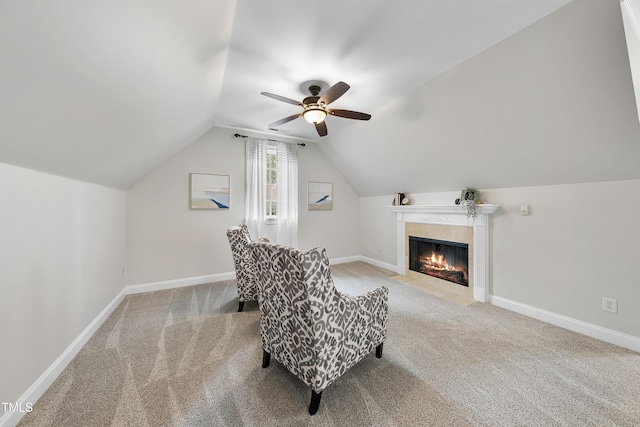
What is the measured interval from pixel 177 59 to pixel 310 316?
2052 millimetres

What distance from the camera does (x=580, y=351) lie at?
2.15 metres

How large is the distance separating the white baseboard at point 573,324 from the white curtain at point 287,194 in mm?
3354

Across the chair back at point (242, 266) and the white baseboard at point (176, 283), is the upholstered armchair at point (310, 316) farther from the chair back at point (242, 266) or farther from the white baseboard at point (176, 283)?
the white baseboard at point (176, 283)

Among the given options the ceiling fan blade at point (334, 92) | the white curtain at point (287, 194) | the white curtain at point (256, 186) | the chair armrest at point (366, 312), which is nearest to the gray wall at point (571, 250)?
the chair armrest at point (366, 312)

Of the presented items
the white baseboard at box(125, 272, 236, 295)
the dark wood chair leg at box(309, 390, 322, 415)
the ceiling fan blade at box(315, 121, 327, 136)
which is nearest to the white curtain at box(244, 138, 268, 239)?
the white baseboard at box(125, 272, 236, 295)

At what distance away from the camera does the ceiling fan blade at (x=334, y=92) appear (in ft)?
6.92

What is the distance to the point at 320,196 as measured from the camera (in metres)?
5.22

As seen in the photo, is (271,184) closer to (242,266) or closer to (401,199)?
(242,266)

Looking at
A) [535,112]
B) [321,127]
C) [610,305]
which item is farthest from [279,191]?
[610,305]

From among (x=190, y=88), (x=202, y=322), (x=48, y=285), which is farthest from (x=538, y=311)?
(x=48, y=285)

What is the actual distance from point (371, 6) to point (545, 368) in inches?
120

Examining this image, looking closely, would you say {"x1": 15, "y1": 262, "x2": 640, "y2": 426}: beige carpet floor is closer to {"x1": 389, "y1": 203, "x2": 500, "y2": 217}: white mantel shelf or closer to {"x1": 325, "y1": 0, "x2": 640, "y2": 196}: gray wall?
{"x1": 389, "y1": 203, "x2": 500, "y2": 217}: white mantel shelf

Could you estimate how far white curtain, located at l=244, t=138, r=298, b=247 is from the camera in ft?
14.3

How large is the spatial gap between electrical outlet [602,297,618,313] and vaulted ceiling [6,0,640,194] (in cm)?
261
